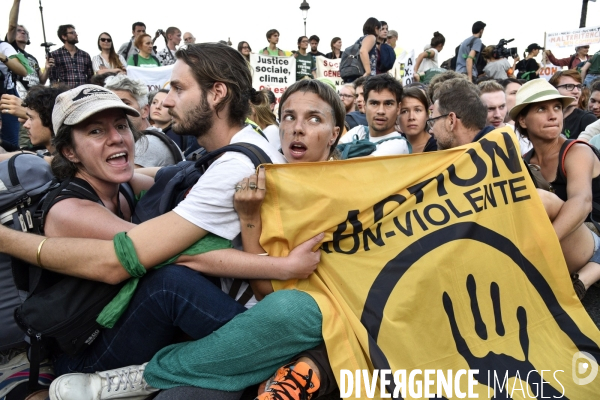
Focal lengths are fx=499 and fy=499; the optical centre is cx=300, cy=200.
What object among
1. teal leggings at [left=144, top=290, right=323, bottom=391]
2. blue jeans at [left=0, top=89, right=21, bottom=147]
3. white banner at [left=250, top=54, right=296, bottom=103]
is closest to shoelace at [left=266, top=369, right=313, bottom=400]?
teal leggings at [left=144, top=290, right=323, bottom=391]

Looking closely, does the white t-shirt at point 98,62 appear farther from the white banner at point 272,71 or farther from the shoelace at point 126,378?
the shoelace at point 126,378

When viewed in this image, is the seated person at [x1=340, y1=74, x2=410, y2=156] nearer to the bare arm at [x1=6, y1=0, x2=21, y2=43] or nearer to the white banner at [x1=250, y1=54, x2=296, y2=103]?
the bare arm at [x1=6, y1=0, x2=21, y2=43]

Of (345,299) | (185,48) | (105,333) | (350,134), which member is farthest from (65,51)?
(345,299)

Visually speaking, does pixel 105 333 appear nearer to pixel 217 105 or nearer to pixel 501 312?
pixel 217 105

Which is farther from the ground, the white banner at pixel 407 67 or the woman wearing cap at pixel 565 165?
the white banner at pixel 407 67

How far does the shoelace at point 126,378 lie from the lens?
7.95 feet

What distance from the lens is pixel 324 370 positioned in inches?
92.7

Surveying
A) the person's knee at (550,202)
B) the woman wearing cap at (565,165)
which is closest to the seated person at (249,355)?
the person's knee at (550,202)

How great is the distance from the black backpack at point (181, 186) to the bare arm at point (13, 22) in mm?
5804

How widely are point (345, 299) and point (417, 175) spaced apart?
0.78m

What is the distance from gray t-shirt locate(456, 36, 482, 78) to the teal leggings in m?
8.82

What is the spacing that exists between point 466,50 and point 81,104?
904cm

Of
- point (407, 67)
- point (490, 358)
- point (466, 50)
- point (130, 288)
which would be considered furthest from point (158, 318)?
point (407, 67)

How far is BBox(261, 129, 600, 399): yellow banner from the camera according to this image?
7.95 feet
